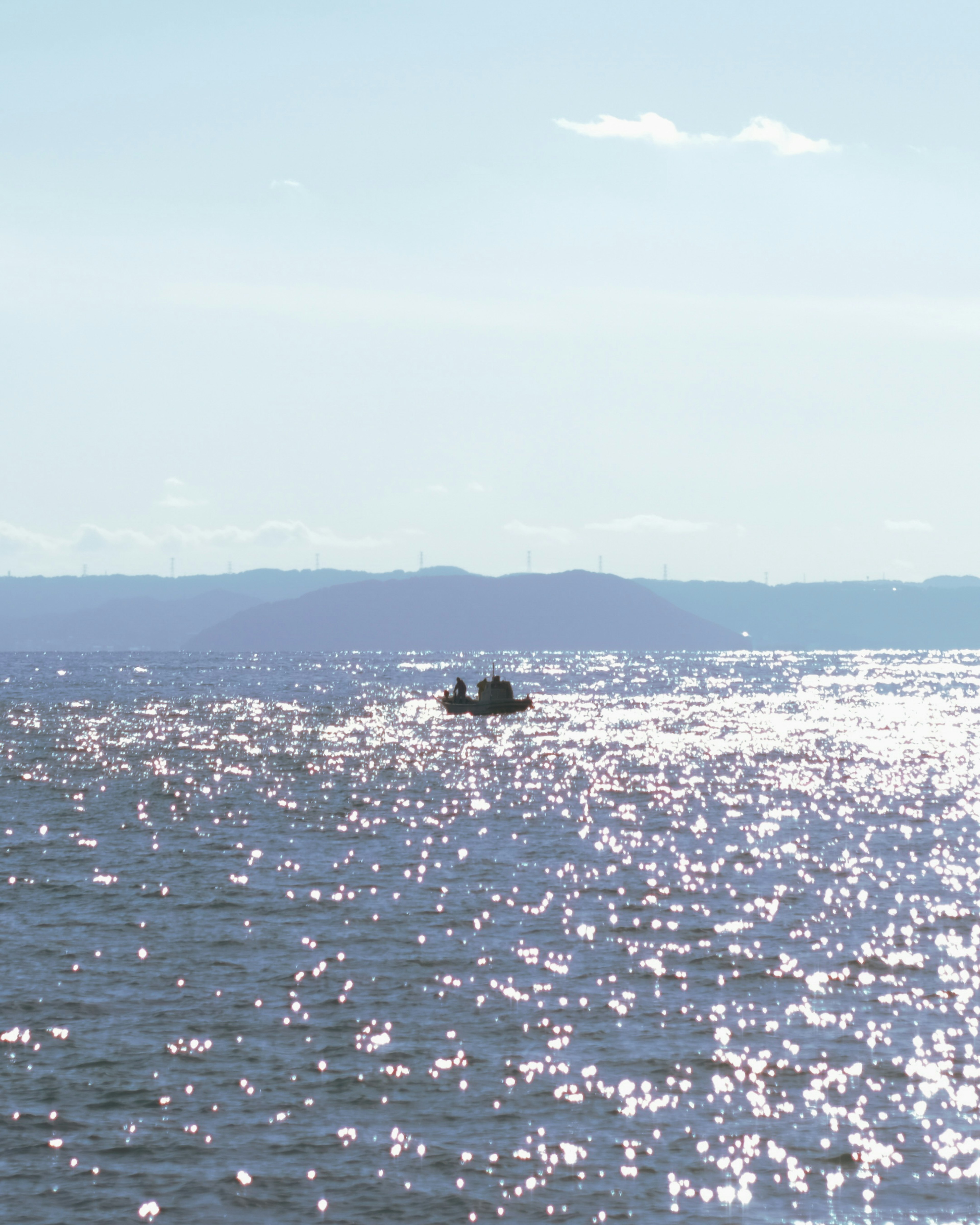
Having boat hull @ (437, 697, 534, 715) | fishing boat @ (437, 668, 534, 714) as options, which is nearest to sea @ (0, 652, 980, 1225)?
boat hull @ (437, 697, 534, 715)

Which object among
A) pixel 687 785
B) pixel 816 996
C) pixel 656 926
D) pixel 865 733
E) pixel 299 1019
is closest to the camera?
pixel 299 1019

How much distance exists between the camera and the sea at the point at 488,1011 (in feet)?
59.2

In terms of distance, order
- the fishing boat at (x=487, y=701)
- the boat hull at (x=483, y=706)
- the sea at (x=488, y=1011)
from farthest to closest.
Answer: the fishing boat at (x=487, y=701) < the boat hull at (x=483, y=706) < the sea at (x=488, y=1011)

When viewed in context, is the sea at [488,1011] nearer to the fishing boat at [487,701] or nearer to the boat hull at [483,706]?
the boat hull at [483,706]

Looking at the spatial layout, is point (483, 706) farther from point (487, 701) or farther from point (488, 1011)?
point (488, 1011)

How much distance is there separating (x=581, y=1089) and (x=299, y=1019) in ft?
21.9

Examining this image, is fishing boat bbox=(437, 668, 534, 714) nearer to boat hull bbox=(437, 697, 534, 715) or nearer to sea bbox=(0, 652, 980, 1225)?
boat hull bbox=(437, 697, 534, 715)

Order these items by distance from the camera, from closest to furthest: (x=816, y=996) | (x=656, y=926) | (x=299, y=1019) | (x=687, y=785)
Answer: (x=299, y=1019)
(x=816, y=996)
(x=656, y=926)
(x=687, y=785)

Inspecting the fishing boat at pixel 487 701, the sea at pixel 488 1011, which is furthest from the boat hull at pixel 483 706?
the sea at pixel 488 1011

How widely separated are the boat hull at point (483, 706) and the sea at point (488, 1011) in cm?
6777

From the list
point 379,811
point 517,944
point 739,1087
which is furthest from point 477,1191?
point 379,811

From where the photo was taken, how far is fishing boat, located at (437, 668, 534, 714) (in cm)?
13338

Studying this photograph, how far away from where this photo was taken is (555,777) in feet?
253

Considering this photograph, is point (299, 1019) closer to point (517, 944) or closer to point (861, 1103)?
point (517, 944)
